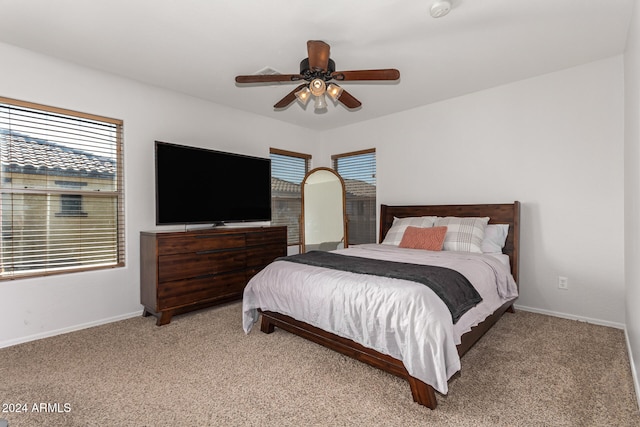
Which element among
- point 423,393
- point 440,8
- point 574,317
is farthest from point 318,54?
point 574,317

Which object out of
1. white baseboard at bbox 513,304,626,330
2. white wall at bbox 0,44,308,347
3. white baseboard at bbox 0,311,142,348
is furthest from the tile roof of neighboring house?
white baseboard at bbox 513,304,626,330

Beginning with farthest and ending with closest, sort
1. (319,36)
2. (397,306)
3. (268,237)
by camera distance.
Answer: (268,237) < (319,36) < (397,306)

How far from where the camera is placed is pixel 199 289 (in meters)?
3.40

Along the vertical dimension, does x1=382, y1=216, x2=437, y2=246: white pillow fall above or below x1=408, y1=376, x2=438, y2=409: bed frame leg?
above

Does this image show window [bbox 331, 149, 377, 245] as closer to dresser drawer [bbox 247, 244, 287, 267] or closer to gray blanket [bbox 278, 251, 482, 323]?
dresser drawer [bbox 247, 244, 287, 267]

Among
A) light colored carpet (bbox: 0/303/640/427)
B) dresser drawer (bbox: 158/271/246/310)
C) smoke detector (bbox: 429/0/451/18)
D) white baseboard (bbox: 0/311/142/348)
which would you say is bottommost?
light colored carpet (bbox: 0/303/640/427)

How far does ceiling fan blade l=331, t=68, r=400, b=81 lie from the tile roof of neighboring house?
2508 mm

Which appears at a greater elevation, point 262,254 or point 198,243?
point 198,243

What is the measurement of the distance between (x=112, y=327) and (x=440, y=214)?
375 centimetres

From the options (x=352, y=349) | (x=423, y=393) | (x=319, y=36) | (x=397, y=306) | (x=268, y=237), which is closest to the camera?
(x=423, y=393)

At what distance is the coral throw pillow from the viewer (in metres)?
3.41

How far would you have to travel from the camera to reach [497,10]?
227cm

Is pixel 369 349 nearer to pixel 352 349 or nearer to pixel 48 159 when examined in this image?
pixel 352 349

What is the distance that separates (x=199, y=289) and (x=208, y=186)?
3.85 ft
